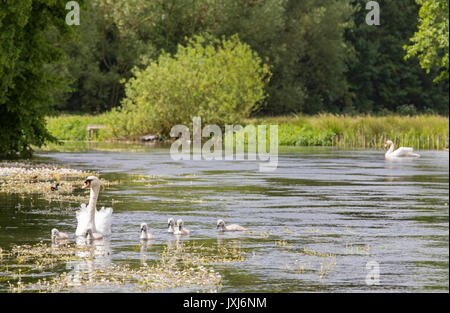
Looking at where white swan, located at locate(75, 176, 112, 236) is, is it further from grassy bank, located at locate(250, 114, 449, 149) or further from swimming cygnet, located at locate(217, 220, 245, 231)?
grassy bank, located at locate(250, 114, 449, 149)

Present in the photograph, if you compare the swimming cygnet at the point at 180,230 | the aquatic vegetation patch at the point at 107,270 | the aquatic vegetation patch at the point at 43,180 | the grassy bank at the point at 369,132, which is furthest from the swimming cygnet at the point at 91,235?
the grassy bank at the point at 369,132

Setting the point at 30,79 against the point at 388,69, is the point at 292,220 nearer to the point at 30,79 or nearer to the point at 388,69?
the point at 30,79

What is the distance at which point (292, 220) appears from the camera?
17344mm

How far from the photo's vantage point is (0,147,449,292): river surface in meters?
11.5

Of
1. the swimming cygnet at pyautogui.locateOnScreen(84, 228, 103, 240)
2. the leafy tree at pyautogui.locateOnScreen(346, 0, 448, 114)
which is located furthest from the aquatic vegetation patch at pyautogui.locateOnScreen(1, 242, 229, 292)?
the leafy tree at pyautogui.locateOnScreen(346, 0, 448, 114)

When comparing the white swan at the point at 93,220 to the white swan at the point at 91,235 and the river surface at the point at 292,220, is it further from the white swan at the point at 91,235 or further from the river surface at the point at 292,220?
the river surface at the point at 292,220

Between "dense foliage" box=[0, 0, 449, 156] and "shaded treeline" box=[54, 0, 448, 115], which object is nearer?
"dense foliage" box=[0, 0, 449, 156]

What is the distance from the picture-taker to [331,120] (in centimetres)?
5306

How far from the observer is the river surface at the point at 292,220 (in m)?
11.5

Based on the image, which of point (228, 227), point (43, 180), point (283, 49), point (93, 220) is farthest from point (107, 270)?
point (283, 49)

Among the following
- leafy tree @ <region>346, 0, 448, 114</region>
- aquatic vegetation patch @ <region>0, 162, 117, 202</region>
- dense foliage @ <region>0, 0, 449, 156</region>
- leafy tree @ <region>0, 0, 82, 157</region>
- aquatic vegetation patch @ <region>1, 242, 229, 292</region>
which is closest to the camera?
aquatic vegetation patch @ <region>1, 242, 229, 292</region>

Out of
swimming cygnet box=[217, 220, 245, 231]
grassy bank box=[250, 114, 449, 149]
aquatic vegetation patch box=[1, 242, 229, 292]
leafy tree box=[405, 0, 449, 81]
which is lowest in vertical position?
aquatic vegetation patch box=[1, 242, 229, 292]

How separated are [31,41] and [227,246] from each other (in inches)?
867

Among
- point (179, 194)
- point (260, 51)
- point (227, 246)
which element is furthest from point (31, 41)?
point (260, 51)
